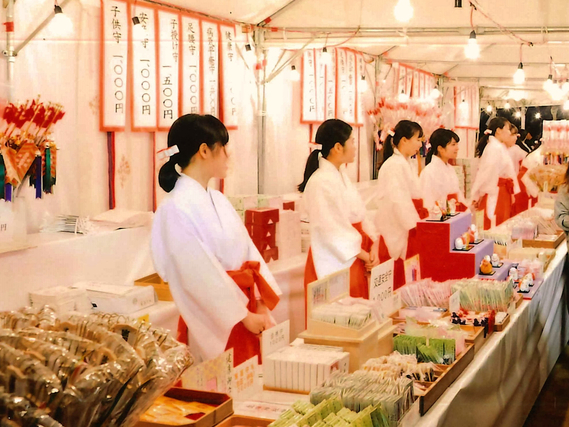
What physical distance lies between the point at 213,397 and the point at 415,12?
228 inches

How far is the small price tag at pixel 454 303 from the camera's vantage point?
10.8ft

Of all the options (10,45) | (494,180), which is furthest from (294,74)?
(10,45)

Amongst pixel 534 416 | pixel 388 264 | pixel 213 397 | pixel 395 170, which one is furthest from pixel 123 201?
pixel 213 397

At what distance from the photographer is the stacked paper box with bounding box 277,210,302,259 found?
564cm

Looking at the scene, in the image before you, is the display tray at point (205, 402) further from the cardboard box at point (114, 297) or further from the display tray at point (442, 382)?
the cardboard box at point (114, 297)

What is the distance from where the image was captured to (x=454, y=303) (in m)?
3.33

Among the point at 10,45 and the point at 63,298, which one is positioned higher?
the point at 10,45

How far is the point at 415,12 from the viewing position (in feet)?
22.8

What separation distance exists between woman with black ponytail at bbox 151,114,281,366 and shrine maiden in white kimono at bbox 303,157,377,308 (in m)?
1.42

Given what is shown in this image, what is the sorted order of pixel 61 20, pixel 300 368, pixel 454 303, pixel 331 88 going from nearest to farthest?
pixel 300 368 < pixel 454 303 < pixel 61 20 < pixel 331 88

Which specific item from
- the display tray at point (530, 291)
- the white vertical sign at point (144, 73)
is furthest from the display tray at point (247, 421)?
the white vertical sign at point (144, 73)

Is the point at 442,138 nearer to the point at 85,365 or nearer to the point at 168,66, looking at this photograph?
the point at 168,66

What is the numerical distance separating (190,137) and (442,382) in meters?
1.30

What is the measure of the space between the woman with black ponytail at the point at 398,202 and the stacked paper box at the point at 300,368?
9.86 ft
